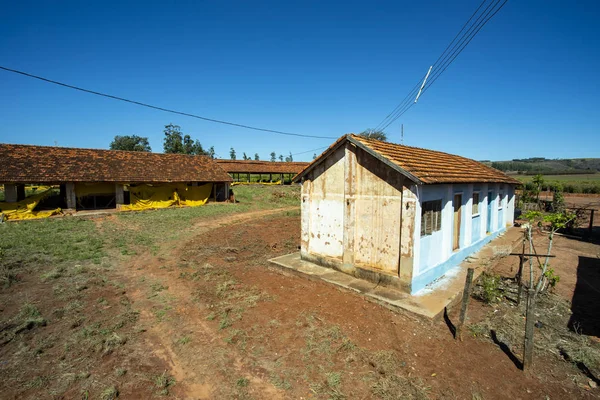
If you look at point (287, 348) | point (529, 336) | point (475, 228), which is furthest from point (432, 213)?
point (287, 348)

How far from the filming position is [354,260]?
8.74 m

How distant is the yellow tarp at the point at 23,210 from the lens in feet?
61.9

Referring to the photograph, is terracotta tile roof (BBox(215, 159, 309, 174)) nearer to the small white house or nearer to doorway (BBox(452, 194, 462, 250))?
the small white house

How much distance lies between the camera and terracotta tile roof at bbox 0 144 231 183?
20.1m

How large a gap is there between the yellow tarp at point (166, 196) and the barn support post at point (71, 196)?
310 centimetres

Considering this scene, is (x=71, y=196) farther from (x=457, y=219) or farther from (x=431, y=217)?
(x=457, y=219)

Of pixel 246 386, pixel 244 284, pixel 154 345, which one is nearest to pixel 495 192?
pixel 244 284

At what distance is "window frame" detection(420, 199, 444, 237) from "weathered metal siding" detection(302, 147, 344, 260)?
2290 millimetres

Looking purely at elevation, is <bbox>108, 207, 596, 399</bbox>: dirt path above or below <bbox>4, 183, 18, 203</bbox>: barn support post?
below

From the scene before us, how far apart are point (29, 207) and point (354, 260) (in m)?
22.6

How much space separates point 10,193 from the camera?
1930 cm

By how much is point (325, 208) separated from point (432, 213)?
316 cm

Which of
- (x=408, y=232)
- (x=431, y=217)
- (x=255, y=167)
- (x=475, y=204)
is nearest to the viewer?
(x=408, y=232)

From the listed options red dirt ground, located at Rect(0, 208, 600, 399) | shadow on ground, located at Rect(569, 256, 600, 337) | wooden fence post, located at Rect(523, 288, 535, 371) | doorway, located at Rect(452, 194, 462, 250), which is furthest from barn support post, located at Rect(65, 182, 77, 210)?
shadow on ground, located at Rect(569, 256, 600, 337)
